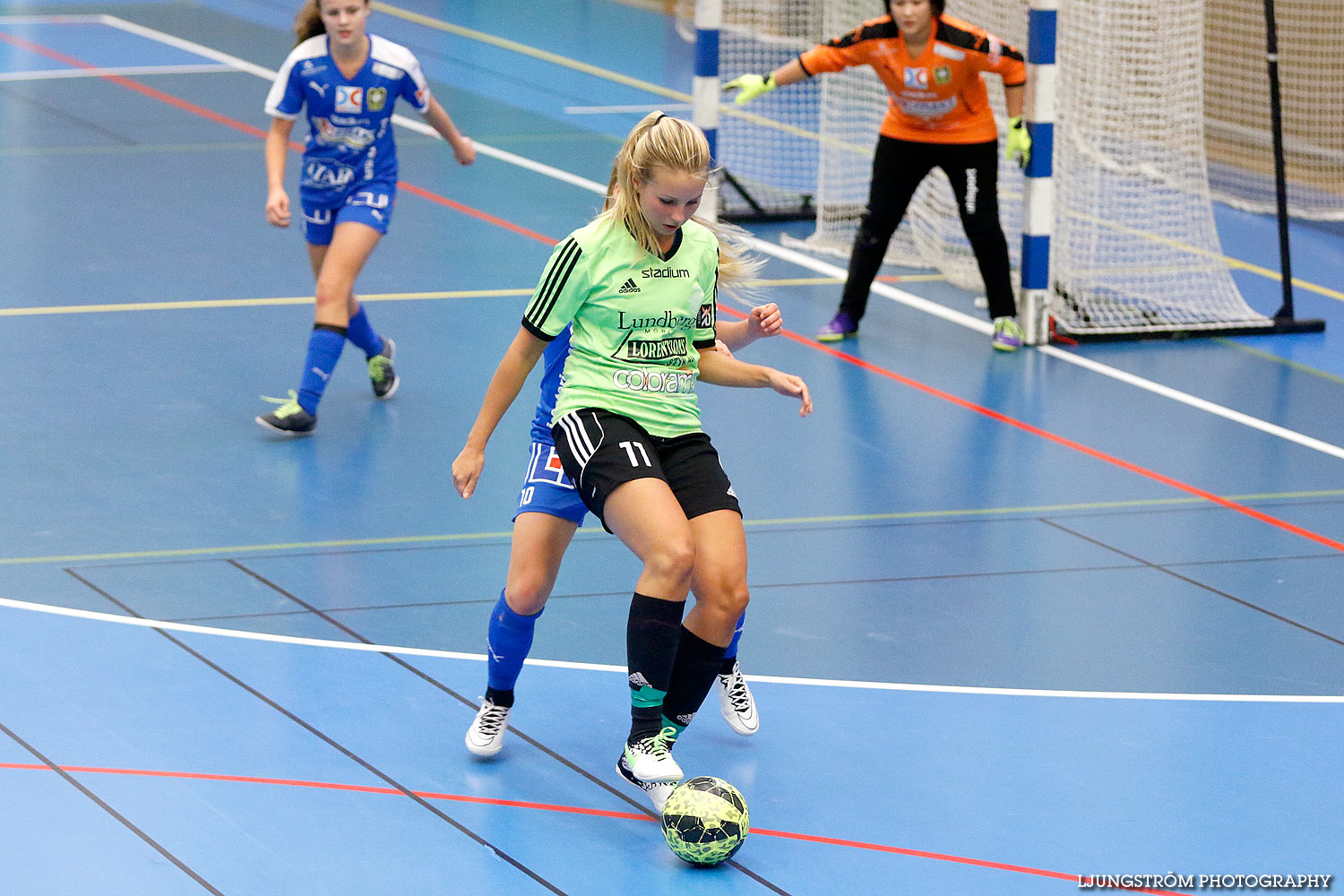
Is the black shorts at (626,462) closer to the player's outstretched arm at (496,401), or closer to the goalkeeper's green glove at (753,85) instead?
the player's outstretched arm at (496,401)

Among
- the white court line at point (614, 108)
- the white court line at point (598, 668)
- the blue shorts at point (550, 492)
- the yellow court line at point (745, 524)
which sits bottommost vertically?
the white court line at point (614, 108)

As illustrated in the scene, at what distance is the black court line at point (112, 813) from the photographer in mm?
4527

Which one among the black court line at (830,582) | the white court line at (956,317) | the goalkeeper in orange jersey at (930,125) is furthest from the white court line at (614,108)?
the black court line at (830,582)

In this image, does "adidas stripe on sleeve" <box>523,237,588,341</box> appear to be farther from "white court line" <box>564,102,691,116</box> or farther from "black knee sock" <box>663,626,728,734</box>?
"white court line" <box>564,102,691,116</box>

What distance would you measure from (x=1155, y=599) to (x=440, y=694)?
268cm

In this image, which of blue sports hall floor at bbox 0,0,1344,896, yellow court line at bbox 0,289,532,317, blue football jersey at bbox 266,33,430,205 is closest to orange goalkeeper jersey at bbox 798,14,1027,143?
blue sports hall floor at bbox 0,0,1344,896

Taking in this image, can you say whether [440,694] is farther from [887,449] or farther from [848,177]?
[848,177]

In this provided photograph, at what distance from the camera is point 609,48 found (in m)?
21.5

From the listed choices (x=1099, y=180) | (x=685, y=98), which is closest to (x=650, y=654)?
(x=1099, y=180)

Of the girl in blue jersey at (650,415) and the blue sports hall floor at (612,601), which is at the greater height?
the girl in blue jersey at (650,415)

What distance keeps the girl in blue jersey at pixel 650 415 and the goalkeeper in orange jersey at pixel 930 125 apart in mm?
5257

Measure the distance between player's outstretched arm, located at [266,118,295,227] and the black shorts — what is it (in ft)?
10.9

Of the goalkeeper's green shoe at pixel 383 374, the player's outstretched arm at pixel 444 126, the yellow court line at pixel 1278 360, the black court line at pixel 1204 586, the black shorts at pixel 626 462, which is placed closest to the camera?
the black shorts at pixel 626 462

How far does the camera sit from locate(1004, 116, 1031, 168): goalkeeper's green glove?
10086 mm
